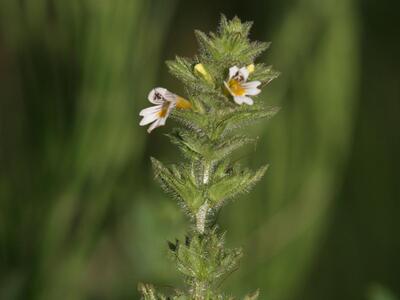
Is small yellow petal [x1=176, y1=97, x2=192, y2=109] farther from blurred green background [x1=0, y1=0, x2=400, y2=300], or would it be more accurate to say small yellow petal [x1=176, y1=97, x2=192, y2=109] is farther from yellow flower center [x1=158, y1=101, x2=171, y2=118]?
blurred green background [x1=0, y1=0, x2=400, y2=300]

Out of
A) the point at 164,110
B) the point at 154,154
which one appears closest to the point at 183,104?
the point at 164,110

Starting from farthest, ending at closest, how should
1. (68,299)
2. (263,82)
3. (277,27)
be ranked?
(277,27)
(68,299)
(263,82)

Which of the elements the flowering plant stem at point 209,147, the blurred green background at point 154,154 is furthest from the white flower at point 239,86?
the blurred green background at point 154,154

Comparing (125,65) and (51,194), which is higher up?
(125,65)

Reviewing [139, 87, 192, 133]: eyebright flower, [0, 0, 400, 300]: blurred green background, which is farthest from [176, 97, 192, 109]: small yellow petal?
[0, 0, 400, 300]: blurred green background

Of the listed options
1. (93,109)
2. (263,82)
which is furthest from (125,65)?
(263,82)

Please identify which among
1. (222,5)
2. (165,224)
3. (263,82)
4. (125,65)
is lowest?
(263,82)

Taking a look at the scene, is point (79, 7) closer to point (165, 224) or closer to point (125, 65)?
point (125, 65)
